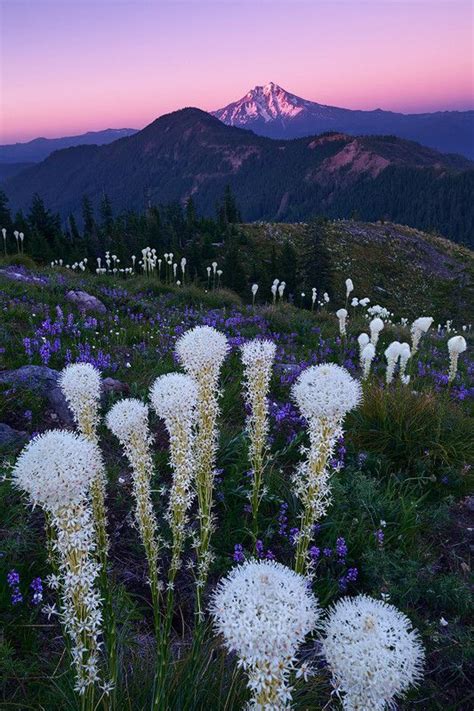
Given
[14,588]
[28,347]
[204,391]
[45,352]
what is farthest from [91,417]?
[28,347]

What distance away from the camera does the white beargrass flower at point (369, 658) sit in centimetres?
161

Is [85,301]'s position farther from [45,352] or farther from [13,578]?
[13,578]

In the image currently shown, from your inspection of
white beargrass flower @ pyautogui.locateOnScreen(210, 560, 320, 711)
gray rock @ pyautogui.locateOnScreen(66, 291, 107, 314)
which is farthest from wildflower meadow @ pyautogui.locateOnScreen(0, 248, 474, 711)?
gray rock @ pyautogui.locateOnScreen(66, 291, 107, 314)

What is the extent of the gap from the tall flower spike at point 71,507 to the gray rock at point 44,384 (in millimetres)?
4114

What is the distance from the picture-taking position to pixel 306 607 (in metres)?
1.59

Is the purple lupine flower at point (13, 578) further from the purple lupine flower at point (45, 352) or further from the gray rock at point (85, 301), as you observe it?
the gray rock at point (85, 301)

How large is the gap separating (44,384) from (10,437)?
1129 millimetres

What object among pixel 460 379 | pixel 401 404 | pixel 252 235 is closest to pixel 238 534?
pixel 401 404

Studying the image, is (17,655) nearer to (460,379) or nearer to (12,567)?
(12,567)

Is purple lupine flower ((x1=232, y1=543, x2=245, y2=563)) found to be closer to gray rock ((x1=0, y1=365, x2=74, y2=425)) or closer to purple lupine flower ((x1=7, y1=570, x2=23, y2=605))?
purple lupine flower ((x1=7, y1=570, x2=23, y2=605))

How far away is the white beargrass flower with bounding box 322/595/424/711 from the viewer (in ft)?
5.27

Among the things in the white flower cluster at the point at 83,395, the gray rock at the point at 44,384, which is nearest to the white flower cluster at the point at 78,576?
the white flower cluster at the point at 83,395

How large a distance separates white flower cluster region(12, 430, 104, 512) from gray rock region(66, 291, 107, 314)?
8.80 m

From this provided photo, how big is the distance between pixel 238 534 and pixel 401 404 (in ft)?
10.2
